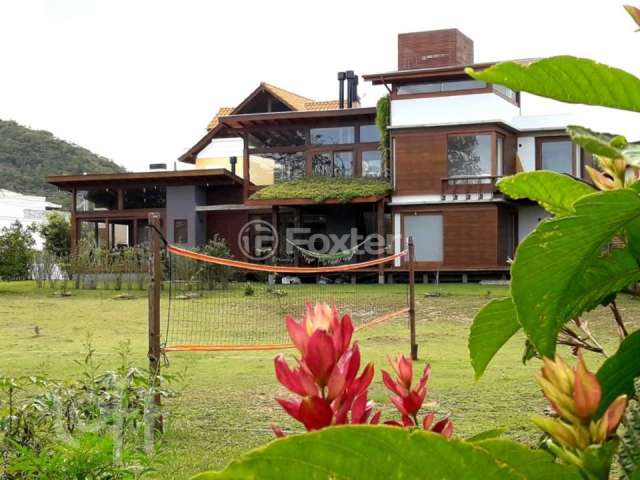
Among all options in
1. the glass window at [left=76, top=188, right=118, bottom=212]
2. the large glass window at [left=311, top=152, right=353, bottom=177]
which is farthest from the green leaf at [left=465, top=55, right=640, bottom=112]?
the glass window at [left=76, top=188, right=118, bottom=212]

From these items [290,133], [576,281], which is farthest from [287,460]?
[290,133]

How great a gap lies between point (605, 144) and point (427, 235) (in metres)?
21.6

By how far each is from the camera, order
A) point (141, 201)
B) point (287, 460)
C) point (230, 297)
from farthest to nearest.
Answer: point (141, 201) → point (230, 297) → point (287, 460)

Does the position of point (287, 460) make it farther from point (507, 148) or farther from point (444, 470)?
point (507, 148)

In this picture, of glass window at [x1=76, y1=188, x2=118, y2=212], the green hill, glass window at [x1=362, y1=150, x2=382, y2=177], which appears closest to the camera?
glass window at [x1=362, y1=150, x2=382, y2=177]

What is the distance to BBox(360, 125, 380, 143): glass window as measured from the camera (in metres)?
23.5

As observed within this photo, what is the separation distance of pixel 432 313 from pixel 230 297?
5176 mm

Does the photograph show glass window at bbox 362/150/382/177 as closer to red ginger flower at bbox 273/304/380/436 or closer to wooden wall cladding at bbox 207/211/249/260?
wooden wall cladding at bbox 207/211/249/260

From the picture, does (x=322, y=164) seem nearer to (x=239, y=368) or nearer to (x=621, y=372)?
(x=239, y=368)

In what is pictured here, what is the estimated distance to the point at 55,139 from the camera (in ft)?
219

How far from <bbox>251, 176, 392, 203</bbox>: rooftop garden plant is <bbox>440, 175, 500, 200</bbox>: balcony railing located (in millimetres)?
1570

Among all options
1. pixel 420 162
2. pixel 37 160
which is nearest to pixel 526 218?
Result: pixel 420 162

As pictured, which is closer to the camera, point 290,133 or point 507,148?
point 507,148

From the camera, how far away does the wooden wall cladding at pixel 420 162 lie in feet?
72.0
